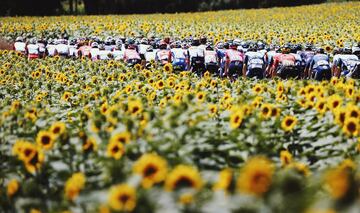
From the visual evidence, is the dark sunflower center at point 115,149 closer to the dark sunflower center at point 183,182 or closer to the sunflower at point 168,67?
the dark sunflower center at point 183,182

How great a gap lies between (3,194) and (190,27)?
106 ft

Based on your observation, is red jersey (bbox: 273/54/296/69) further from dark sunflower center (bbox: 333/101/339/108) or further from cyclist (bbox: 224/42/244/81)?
dark sunflower center (bbox: 333/101/339/108)

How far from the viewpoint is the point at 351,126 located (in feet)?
16.9

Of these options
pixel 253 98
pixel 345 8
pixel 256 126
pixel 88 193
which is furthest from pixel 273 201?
pixel 345 8

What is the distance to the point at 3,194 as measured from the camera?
4594mm

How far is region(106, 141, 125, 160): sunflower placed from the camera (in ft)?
13.7

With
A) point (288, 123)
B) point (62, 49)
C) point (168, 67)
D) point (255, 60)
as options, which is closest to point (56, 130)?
point (288, 123)

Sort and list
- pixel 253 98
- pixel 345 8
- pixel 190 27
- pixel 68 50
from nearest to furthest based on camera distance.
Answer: pixel 253 98 < pixel 68 50 < pixel 190 27 < pixel 345 8

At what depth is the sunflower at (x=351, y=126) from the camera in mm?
5094

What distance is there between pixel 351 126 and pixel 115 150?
8.04 feet

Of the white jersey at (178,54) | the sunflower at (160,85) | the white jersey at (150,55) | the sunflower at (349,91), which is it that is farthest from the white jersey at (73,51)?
the sunflower at (349,91)

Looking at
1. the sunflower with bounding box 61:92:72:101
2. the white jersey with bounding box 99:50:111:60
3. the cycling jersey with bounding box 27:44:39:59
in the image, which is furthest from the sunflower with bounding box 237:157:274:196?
the cycling jersey with bounding box 27:44:39:59

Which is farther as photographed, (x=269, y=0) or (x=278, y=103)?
(x=269, y=0)

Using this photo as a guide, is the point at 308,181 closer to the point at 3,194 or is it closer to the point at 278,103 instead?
the point at 3,194
